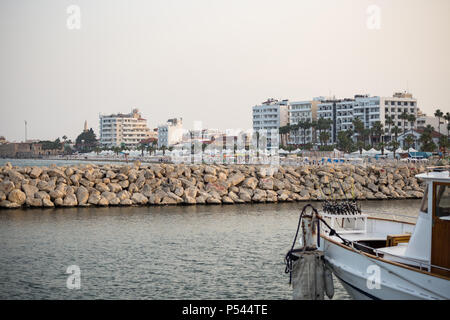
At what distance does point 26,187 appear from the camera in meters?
Result: 39.0

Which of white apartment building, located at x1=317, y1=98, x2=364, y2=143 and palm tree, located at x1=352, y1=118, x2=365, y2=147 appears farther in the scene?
white apartment building, located at x1=317, y1=98, x2=364, y2=143

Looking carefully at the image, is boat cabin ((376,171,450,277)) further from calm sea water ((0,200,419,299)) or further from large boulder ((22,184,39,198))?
large boulder ((22,184,39,198))

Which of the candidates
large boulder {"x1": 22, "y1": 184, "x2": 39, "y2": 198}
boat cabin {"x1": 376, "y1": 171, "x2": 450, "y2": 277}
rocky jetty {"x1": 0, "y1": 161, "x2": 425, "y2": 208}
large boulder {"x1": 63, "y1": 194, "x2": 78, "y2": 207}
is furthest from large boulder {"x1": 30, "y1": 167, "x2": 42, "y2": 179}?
boat cabin {"x1": 376, "y1": 171, "x2": 450, "y2": 277}

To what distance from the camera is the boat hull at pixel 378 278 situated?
41.1 ft

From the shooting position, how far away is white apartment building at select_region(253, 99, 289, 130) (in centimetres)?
16688

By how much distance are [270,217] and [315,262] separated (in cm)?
1808

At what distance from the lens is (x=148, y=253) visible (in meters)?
22.7

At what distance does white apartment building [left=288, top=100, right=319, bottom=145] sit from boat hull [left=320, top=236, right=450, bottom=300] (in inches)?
5619

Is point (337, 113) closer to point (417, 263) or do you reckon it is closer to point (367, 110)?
point (367, 110)

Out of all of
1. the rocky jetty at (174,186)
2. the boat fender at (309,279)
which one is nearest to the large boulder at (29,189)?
the rocky jetty at (174,186)

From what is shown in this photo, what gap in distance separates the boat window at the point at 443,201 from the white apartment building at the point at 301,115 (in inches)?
5714

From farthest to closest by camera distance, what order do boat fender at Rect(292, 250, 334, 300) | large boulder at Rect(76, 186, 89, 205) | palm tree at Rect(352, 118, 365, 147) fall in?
palm tree at Rect(352, 118, 365, 147)
large boulder at Rect(76, 186, 89, 205)
boat fender at Rect(292, 250, 334, 300)

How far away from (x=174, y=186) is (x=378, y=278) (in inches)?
1129
